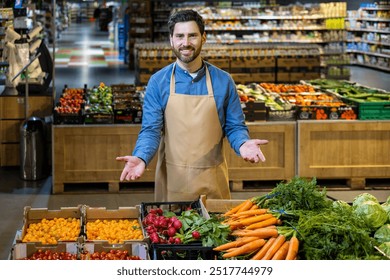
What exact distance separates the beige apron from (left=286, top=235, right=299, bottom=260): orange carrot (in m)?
1.26

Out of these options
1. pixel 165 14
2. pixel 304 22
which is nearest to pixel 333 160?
pixel 304 22

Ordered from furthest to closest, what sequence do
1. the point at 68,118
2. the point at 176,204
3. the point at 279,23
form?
the point at 279,23
the point at 68,118
the point at 176,204

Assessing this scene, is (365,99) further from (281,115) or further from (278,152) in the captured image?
(278,152)

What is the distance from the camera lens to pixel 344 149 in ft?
28.4

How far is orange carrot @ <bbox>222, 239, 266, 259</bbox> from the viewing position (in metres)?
3.42

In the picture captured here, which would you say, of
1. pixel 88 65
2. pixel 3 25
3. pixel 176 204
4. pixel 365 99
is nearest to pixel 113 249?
pixel 176 204

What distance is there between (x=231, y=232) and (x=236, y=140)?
0.81m

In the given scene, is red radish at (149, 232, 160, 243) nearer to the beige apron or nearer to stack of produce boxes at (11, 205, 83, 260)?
stack of produce boxes at (11, 205, 83, 260)

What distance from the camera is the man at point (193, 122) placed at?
15.0 feet

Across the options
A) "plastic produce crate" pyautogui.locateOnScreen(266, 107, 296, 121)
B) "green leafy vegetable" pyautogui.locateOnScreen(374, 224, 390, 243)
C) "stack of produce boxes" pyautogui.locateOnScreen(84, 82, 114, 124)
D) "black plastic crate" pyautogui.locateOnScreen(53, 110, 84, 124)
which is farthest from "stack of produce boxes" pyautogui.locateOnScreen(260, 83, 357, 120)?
"green leafy vegetable" pyautogui.locateOnScreen(374, 224, 390, 243)

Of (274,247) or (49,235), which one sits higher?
(274,247)

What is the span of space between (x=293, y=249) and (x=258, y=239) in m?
0.19

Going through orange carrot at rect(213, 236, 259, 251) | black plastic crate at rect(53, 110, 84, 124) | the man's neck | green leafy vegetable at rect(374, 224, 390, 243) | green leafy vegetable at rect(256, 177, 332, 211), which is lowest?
black plastic crate at rect(53, 110, 84, 124)

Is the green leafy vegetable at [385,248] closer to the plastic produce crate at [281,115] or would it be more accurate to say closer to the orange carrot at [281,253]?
the orange carrot at [281,253]
